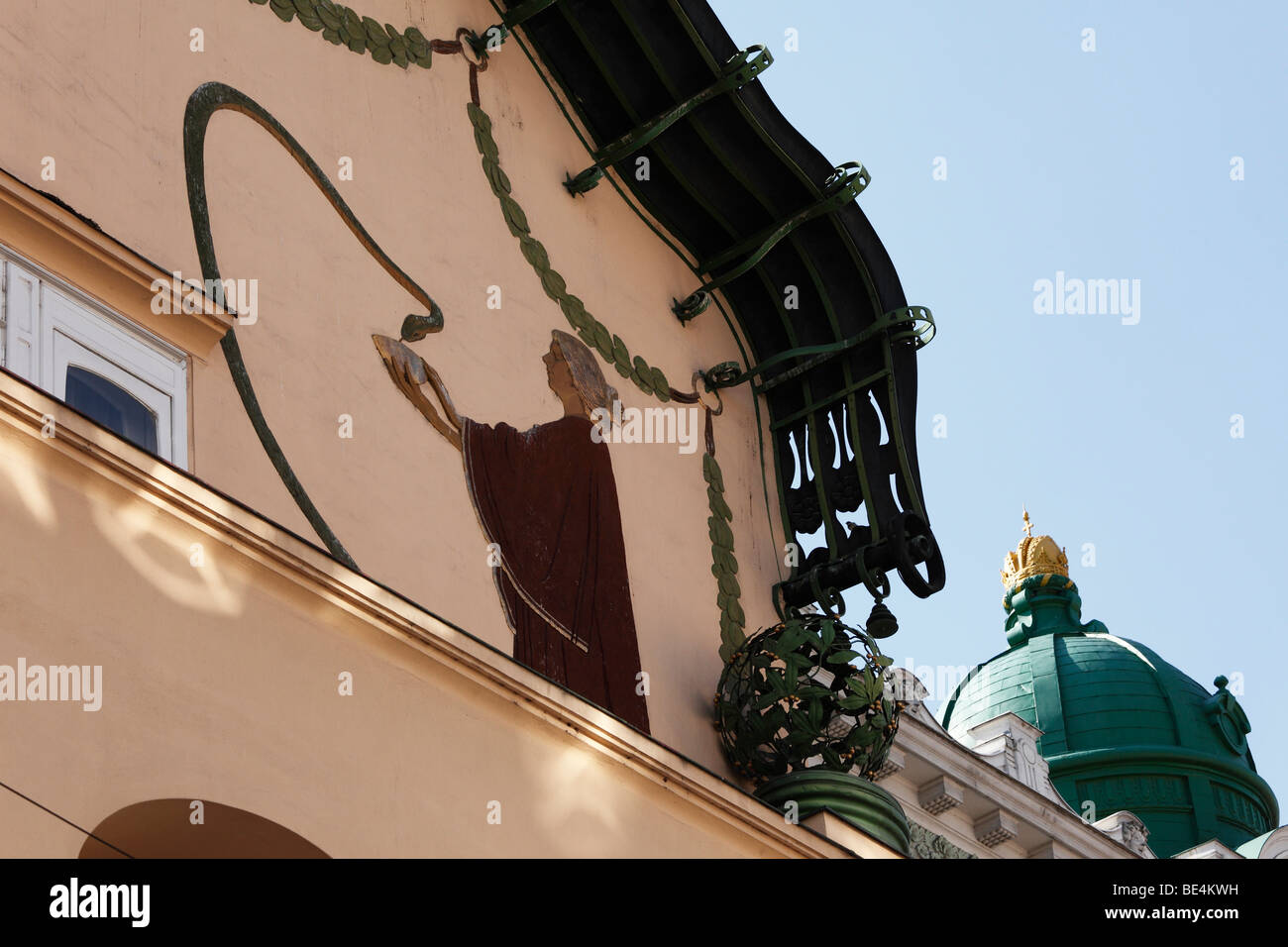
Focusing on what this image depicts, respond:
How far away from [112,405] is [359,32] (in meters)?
3.23

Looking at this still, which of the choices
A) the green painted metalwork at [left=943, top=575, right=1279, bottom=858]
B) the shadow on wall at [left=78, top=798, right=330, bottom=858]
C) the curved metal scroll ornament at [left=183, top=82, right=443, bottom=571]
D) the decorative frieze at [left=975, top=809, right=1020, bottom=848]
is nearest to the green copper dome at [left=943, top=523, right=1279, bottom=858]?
the green painted metalwork at [left=943, top=575, right=1279, bottom=858]

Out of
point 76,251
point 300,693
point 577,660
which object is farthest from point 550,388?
point 300,693

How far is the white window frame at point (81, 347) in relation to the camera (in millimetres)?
7438

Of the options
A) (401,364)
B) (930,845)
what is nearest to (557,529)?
(401,364)

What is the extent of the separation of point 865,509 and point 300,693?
5.76m

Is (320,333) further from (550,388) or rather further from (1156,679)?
(1156,679)

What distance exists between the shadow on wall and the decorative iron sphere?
4.12 metres

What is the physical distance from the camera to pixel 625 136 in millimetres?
11742

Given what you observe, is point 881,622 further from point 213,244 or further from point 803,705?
point 213,244

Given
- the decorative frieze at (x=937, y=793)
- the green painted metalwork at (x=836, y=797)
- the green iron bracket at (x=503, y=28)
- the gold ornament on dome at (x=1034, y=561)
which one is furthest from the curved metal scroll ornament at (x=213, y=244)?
the gold ornament on dome at (x=1034, y=561)

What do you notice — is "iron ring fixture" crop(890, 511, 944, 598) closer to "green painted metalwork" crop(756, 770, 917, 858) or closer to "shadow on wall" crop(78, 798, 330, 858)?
"green painted metalwork" crop(756, 770, 917, 858)

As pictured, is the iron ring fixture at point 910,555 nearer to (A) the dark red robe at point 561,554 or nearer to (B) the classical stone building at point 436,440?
(B) the classical stone building at point 436,440

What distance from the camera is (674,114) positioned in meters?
11.7
